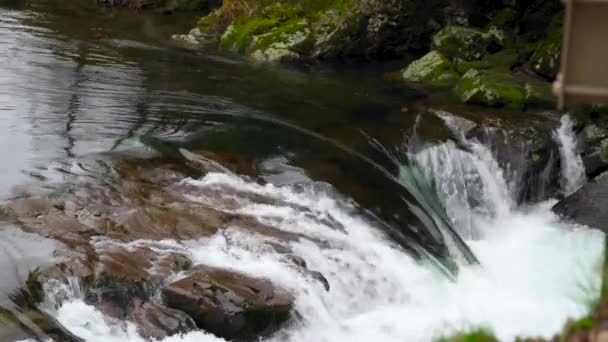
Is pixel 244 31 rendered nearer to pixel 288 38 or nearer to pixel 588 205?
pixel 288 38

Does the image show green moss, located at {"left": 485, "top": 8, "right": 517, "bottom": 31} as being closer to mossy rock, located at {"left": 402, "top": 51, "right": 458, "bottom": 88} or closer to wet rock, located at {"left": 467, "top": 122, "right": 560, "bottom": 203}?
mossy rock, located at {"left": 402, "top": 51, "right": 458, "bottom": 88}

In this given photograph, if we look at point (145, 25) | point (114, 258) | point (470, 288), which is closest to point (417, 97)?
point (470, 288)

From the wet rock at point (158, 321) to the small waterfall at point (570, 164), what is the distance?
24.0ft

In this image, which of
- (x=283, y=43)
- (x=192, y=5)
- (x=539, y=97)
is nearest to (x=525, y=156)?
(x=539, y=97)

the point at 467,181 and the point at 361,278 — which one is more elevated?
the point at 361,278

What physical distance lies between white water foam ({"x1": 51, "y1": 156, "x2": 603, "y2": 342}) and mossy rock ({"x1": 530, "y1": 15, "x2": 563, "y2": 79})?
530 cm

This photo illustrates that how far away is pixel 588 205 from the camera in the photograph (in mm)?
10352

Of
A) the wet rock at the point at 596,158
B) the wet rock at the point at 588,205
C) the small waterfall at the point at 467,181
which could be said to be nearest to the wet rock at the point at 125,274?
the small waterfall at the point at 467,181

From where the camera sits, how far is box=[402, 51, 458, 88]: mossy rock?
14463 mm

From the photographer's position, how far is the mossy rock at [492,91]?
12422 mm

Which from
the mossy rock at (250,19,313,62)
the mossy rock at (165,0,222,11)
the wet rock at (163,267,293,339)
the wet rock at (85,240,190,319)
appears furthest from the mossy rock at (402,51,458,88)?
the mossy rock at (165,0,222,11)

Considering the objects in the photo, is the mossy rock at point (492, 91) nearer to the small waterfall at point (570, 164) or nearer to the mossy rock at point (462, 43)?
the small waterfall at point (570, 164)

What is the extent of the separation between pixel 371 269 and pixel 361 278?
0.69ft

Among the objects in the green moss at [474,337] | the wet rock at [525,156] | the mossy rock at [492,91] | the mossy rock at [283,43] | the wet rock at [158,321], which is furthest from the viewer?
the mossy rock at [283,43]
